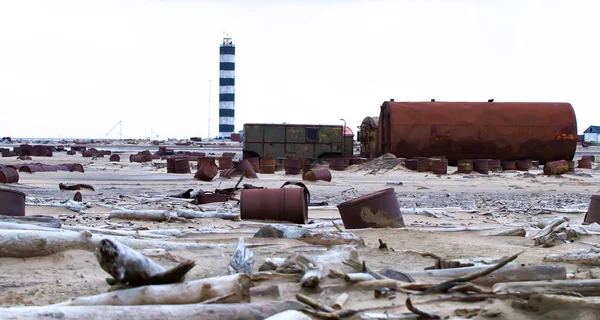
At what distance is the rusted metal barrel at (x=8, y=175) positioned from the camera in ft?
34.6

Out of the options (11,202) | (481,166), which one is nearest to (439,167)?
(481,166)

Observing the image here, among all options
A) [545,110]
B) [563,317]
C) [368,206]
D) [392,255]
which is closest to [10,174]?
[368,206]

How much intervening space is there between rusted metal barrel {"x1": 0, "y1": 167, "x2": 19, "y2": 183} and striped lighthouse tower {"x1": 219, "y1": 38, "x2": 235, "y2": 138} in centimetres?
7887

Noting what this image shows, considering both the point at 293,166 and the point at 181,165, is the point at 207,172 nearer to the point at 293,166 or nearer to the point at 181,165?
the point at 181,165

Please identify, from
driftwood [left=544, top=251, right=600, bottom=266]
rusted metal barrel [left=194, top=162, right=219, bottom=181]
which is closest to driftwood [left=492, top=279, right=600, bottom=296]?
driftwood [left=544, top=251, right=600, bottom=266]

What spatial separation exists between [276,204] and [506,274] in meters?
3.08

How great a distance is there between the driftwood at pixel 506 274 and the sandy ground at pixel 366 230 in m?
0.18

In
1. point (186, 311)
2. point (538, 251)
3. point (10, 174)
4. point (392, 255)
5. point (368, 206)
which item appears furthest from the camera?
point (10, 174)

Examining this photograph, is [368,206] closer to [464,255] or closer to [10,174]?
[464,255]

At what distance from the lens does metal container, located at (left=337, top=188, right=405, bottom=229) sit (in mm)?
5645

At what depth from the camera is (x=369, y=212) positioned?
566cm

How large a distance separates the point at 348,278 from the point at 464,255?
1.38 meters

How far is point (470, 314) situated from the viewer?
2.77 meters

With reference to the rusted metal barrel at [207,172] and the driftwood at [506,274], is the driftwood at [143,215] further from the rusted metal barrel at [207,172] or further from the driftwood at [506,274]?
the rusted metal barrel at [207,172]
